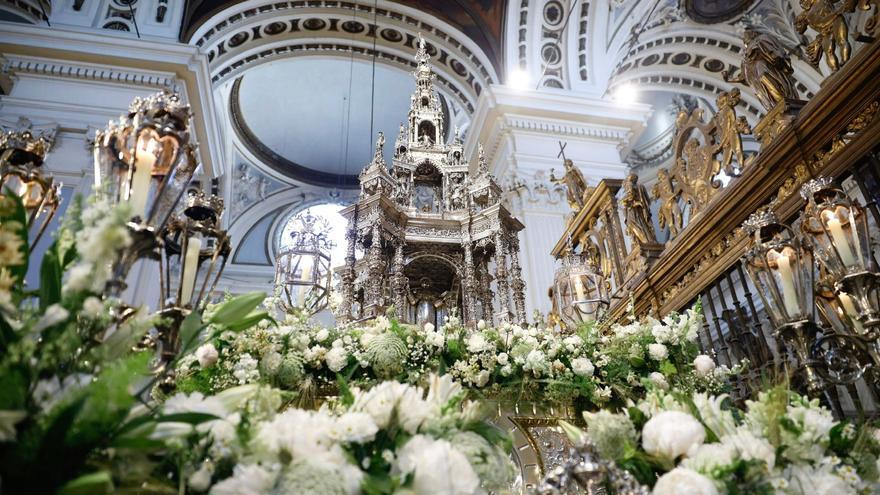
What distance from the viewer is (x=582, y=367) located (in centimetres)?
257

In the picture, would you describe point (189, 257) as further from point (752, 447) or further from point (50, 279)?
point (752, 447)

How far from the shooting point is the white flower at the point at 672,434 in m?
1.30

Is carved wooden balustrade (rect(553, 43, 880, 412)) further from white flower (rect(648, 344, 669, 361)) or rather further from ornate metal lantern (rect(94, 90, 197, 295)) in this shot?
ornate metal lantern (rect(94, 90, 197, 295))

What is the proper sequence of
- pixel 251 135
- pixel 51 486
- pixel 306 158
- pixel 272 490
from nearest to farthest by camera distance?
pixel 51 486 < pixel 272 490 < pixel 251 135 < pixel 306 158

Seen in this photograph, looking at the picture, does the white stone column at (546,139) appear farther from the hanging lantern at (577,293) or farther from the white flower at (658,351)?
the white flower at (658,351)

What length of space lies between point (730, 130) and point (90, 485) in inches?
164

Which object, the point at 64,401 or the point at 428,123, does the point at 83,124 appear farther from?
the point at 64,401

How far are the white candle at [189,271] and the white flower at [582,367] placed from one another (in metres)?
1.63

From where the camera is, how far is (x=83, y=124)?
7473 millimetres

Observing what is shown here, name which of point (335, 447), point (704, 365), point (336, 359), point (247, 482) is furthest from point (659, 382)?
point (247, 482)

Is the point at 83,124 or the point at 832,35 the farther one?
the point at 83,124

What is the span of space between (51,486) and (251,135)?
1619cm

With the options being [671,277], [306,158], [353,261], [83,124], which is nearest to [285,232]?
[306,158]

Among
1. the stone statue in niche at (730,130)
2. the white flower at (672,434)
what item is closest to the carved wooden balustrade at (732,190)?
the stone statue in niche at (730,130)
